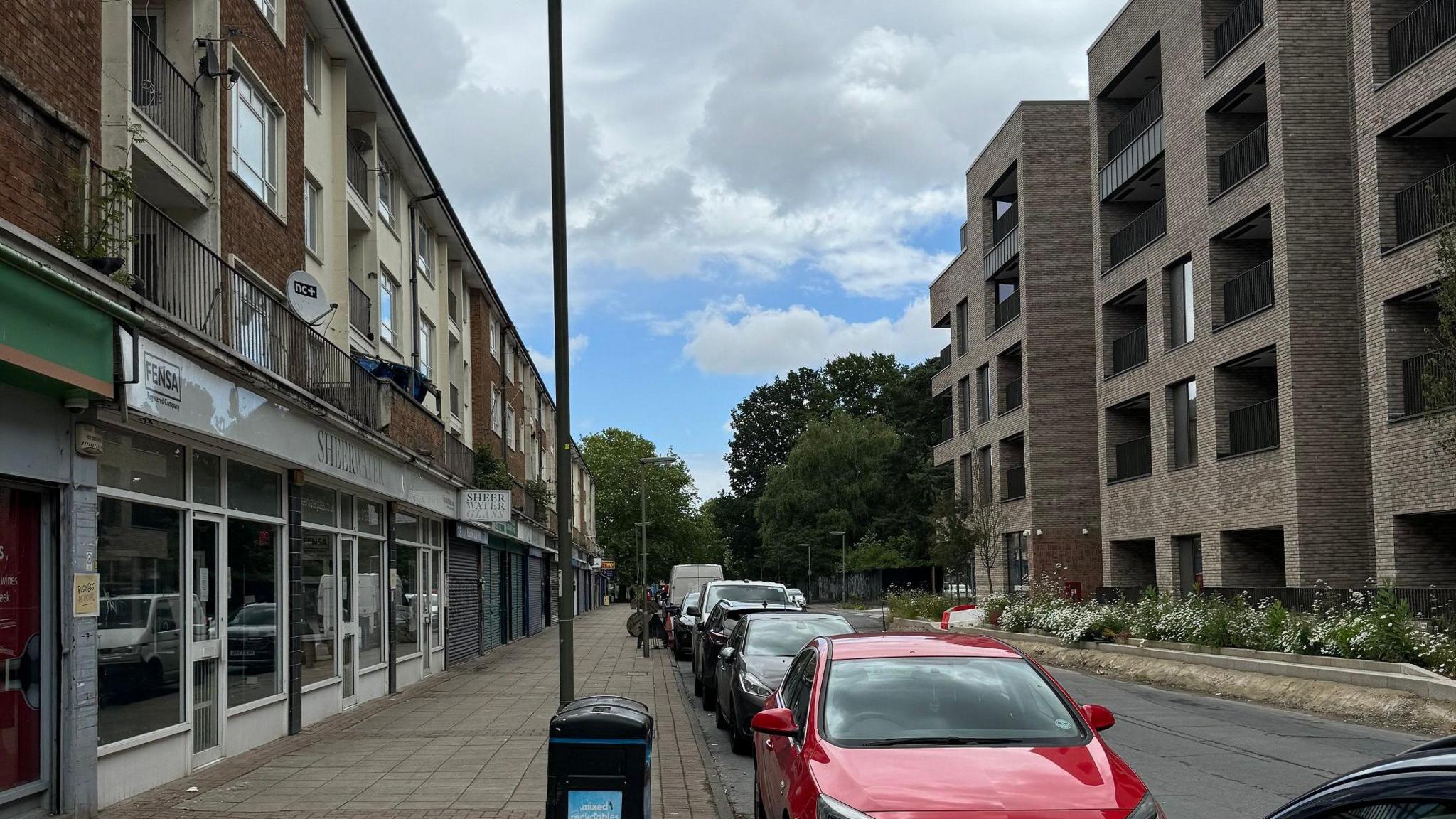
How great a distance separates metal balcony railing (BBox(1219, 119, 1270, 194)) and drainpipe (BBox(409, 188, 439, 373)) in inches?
689

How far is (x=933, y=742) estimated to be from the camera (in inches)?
248

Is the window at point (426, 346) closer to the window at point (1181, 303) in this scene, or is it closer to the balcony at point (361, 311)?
the balcony at point (361, 311)

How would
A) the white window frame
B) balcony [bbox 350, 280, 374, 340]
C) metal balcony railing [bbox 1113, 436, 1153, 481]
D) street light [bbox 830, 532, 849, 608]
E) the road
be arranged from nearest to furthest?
the road
the white window frame
balcony [bbox 350, 280, 374, 340]
metal balcony railing [bbox 1113, 436, 1153, 481]
street light [bbox 830, 532, 849, 608]

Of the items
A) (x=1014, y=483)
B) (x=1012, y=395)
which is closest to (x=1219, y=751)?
(x=1014, y=483)

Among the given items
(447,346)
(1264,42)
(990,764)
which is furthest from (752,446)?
(990,764)

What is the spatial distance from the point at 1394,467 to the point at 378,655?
1699 centimetres

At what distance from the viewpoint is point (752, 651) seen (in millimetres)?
14219

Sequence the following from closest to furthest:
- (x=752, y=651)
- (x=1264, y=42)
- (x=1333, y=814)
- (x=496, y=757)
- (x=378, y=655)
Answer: (x=1333, y=814), (x=496, y=757), (x=752, y=651), (x=378, y=655), (x=1264, y=42)

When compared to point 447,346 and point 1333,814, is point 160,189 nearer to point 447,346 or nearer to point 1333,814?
point 1333,814

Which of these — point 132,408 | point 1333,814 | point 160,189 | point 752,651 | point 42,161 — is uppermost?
point 160,189

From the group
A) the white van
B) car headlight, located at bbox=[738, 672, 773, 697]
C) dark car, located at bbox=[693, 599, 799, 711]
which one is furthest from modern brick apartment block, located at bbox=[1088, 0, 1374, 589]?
car headlight, located at bbox=[738, 672, 773, 697]

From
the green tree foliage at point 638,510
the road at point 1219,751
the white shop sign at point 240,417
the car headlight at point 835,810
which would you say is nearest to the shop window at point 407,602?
the white shop sign at point 240,417

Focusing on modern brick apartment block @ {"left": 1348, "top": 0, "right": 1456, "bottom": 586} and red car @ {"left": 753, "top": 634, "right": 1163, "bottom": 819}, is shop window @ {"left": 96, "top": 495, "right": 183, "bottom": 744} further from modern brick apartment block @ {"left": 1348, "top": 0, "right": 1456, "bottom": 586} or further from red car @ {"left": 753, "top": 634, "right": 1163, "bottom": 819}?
modern brick apartment block @ {"left": 1348, "top": 0, "right": 1456, "bottom": 586}

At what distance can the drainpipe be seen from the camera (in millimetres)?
28141
